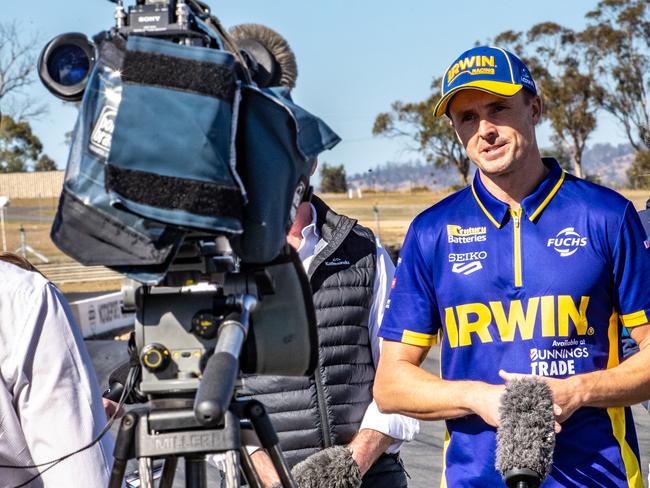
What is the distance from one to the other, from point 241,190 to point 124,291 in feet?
0.99

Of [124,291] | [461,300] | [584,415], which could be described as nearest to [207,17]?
[124,291]

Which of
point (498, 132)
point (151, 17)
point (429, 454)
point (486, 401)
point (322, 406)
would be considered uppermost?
point (151, 17)

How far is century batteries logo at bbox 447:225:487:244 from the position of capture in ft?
9.04

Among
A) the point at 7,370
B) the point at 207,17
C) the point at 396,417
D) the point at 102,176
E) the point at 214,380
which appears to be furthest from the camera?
the point at 396,417

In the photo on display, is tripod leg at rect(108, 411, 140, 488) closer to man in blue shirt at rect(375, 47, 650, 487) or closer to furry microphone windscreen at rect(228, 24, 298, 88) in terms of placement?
man in blue shirt at rect(375, 47, 650, 487)

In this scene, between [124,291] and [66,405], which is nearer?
[124,291]

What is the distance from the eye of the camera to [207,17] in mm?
1960

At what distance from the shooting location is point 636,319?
2635mm

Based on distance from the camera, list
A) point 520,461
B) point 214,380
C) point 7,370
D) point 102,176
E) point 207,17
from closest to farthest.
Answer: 1. point 214,380
2. point 102,176
3. point 207,17
4. point 7,370
5. point 520,461

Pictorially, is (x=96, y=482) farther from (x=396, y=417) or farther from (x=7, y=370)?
(x=396, y=417)

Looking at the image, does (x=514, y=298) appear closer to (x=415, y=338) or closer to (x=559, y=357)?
(x=559, y=357)

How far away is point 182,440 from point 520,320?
1.11 metres

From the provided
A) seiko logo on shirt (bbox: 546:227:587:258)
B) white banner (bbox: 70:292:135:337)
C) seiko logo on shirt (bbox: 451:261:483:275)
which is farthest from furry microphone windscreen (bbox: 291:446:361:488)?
white banner (bbox: 70:292:135:337)

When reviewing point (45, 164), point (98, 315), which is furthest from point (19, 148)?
point (98, 315)
